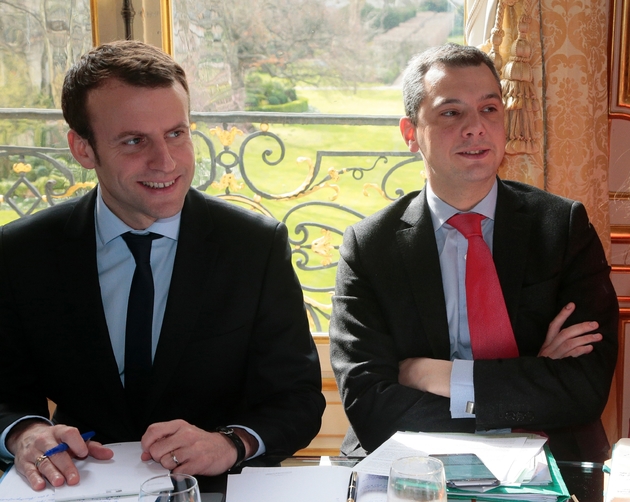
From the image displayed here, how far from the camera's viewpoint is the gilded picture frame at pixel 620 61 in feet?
9.07

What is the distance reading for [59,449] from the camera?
1.40 meters

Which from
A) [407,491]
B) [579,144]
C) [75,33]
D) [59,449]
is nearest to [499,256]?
[579,144]

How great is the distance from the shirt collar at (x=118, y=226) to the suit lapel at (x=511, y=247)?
897 mm

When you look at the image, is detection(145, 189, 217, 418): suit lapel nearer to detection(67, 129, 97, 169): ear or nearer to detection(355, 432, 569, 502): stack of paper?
detection(67, 129, 97, 169): ear

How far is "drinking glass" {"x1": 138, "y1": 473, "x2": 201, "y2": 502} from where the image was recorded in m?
1.03

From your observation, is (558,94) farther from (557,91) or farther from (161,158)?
(161,158)

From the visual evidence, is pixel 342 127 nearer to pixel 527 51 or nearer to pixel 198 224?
pixel 527 51

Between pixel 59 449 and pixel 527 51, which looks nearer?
pixel 59 449

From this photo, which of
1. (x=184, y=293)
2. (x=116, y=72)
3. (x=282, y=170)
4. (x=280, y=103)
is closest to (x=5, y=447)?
(x=184, y=293)

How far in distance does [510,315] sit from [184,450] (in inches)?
39.5

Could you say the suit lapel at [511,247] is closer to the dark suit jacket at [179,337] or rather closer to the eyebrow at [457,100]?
the eyebrow at [457,100]

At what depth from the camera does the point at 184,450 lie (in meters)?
1.43

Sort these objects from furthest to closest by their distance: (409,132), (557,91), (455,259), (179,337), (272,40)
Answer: (272,40)
(557,91)
(409,132)
(455,259)
(179,337)

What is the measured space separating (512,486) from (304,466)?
0.40m
